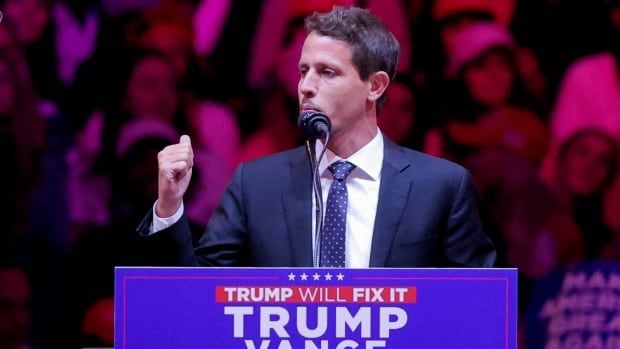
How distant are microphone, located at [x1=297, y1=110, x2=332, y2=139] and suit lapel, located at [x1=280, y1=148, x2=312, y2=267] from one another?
30cm

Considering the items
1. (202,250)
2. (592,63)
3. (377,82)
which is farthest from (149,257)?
(592,63)

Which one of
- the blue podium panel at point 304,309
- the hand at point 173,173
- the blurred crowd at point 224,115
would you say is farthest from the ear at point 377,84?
the blurred crowd at point 224,115

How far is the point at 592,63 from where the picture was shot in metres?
Answer: 3.66

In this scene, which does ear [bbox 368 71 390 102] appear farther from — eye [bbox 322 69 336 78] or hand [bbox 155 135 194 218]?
hand [bbox 155 135 194 218]

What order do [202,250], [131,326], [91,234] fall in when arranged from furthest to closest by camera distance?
[91,234] < [202,250] < [131,326]

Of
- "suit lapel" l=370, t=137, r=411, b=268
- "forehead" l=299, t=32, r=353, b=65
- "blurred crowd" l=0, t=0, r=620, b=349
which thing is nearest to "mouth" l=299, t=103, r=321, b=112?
"forehead" l=299, t=32, r=353, b=65

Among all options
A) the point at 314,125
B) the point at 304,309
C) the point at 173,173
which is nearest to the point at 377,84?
the point at 314,125

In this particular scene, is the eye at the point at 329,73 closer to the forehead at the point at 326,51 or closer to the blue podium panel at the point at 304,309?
the forehead at the point at 326,51

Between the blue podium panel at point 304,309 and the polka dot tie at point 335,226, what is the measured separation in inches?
13.5

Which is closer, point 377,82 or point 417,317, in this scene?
point 417,317

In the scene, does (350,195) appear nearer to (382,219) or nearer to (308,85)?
(382,219)

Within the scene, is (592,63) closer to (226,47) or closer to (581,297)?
(581,297)

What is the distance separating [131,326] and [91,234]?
2.04m

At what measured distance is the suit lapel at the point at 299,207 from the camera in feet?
6.70
